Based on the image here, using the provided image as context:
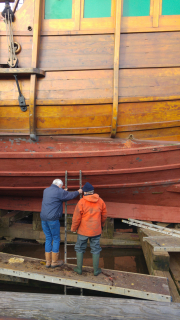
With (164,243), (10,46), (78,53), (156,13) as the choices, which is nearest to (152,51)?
(156,13)

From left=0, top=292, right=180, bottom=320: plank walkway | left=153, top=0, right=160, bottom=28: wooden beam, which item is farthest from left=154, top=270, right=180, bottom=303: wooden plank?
left=153, top=0, right=160, bottom=28: wooden beam

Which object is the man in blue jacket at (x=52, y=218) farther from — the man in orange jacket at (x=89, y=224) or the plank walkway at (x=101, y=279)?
the man in orange jacket at (x=89, y=224)

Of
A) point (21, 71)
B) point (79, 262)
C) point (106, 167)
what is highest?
point (21, 71)

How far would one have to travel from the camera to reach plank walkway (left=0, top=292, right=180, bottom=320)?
2.13 m

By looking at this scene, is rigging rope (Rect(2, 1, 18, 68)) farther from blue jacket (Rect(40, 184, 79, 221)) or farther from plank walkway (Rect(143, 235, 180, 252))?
plank walkway (Rect(143, 235, 180, 252))

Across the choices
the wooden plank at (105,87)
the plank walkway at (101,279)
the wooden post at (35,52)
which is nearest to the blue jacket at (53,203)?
the plank walkway at (101,279)

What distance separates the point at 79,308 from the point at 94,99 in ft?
9.67

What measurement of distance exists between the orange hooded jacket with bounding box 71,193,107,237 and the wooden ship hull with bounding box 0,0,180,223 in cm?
108

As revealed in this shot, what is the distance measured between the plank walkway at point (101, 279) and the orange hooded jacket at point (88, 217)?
58 cm

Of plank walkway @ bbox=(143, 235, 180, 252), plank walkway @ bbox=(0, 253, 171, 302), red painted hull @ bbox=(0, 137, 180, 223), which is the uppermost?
red painted hull @ bbox=(0, 137, 180, 223)

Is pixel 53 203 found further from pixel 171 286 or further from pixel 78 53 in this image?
pixel 78 53

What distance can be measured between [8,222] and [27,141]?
6.25ft

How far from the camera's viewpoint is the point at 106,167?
3.92 meters

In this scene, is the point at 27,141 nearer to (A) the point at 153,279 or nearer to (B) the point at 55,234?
(B) the point at 55,234
